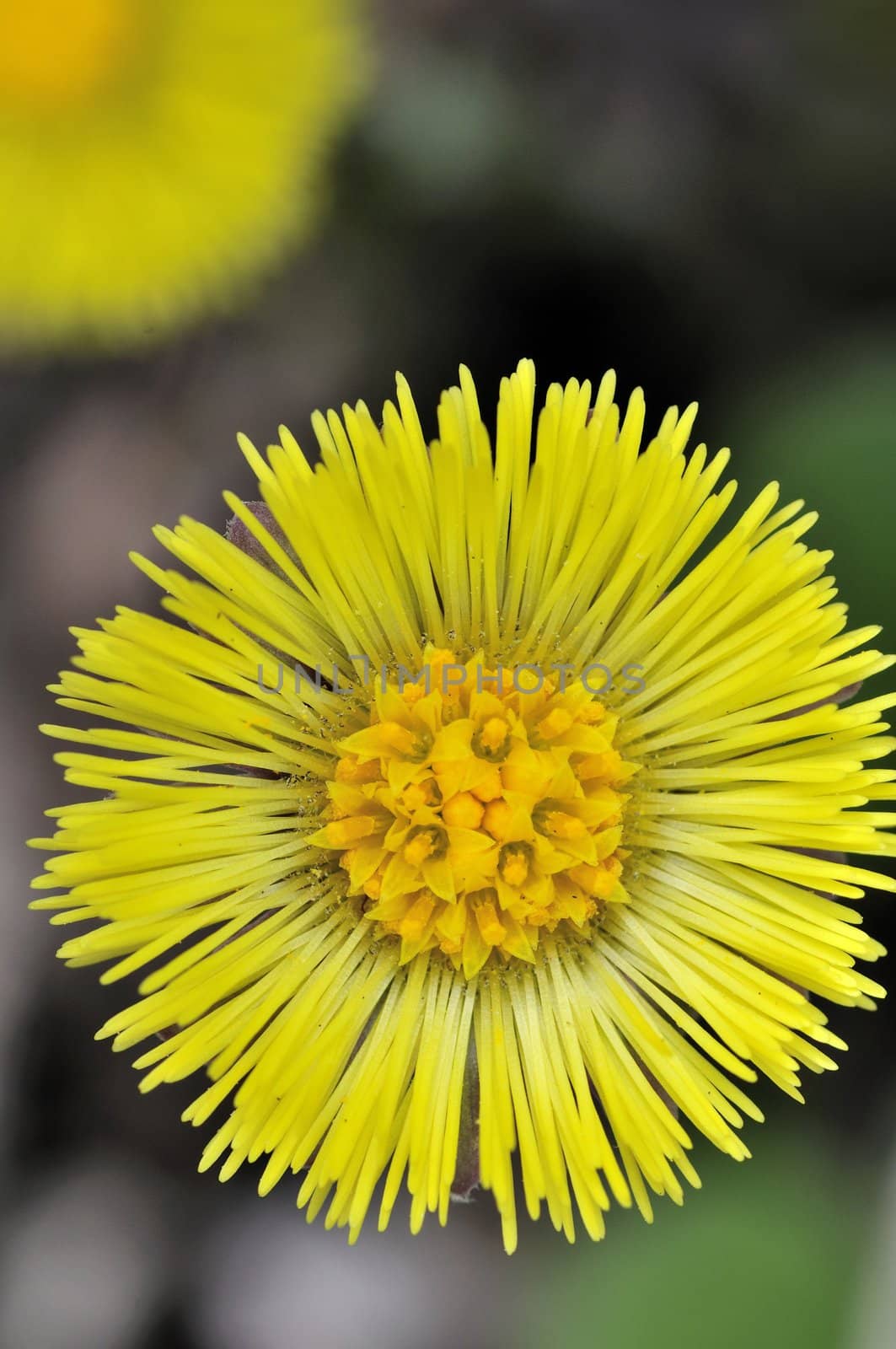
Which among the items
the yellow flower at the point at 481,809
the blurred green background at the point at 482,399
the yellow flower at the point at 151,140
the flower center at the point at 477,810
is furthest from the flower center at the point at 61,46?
the flower center at the point at 477,810

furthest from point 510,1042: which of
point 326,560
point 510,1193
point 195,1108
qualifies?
point 326,560

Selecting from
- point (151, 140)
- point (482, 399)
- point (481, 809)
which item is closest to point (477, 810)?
point (481, 809)

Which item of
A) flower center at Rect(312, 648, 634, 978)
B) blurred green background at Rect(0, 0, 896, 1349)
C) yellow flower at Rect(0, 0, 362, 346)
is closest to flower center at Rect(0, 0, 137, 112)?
yellow flower at Rect(0, 0, 362, 346)

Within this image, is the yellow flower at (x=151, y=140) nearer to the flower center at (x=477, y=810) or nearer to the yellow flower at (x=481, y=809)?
the yellow flower at (x=481, y=809)

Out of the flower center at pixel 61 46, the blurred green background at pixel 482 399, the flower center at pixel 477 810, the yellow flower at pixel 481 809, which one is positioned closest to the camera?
the yellow flower at pixel 481 809

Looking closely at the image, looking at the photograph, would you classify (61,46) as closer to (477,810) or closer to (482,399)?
(482,399)

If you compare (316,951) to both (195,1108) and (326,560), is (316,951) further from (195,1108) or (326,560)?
(326,560)

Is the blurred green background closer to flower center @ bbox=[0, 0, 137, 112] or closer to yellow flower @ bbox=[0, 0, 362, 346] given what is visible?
yellow flower @ bbox=[0, 0, 362, 346]
